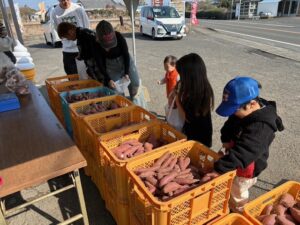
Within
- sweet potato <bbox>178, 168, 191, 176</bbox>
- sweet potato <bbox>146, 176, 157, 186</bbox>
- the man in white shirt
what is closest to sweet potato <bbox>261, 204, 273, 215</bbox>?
sweet potato <bbox>178, 168, 191, 176</bbox>

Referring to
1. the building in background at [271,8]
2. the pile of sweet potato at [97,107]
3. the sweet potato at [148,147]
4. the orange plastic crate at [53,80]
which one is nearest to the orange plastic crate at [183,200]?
the sweet potato at [148,147]

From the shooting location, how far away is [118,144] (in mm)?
2191

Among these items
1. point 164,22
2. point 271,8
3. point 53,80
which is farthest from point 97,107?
point 271,8

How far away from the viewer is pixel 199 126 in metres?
2.49

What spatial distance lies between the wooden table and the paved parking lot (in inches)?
19.7

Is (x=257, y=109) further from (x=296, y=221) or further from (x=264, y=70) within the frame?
(x=264, y=70)

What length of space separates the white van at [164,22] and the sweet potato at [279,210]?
43.2ft

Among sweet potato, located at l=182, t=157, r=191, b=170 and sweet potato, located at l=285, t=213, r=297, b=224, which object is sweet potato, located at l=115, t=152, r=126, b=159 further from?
sweet potato, located at l=285, t=213, r=297, b=224

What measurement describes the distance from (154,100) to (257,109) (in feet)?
12.4

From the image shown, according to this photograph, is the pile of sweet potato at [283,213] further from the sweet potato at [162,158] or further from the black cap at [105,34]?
the black cap at [105,34]

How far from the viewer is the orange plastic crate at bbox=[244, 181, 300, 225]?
1.67m

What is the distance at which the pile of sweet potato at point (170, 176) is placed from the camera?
1624mm

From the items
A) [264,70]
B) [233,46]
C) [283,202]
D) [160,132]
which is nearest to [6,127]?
[160,132]

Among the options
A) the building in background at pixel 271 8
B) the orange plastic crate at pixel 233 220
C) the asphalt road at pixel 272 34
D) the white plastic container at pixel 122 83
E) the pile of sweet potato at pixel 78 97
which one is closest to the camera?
the orange plastic crate at pixel 233 220
